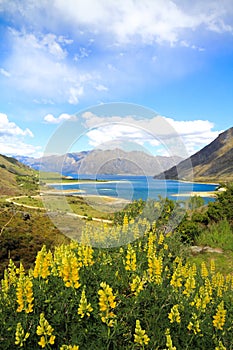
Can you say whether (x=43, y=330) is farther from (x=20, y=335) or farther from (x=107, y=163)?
(x=107, y=163)

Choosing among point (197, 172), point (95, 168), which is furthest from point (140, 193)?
point (197, 172)

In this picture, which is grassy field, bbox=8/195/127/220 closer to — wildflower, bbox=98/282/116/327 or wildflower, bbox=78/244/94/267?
wildflower, bbox=78/244/94/267

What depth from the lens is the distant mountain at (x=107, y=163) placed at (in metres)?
5.16

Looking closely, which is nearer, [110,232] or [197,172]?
[110,232]

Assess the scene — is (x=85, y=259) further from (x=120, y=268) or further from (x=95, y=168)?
(x=95, y=168)

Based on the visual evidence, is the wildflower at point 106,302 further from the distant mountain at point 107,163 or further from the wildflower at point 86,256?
the distant mountain at point 107,163

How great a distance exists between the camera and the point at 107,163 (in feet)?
17.1

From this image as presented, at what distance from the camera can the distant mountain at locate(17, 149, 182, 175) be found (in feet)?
16.9

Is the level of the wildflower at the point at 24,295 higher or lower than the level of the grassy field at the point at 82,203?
lower

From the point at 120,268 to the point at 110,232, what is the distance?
163 centimetres

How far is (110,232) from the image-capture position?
16.5ft

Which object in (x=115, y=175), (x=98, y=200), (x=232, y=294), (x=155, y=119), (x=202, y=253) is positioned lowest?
(x=202, y=253)

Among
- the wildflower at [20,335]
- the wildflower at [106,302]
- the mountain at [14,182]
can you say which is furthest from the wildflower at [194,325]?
the mountain at [14,182]

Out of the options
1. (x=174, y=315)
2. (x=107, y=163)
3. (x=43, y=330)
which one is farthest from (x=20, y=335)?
(x=107, y=163)
